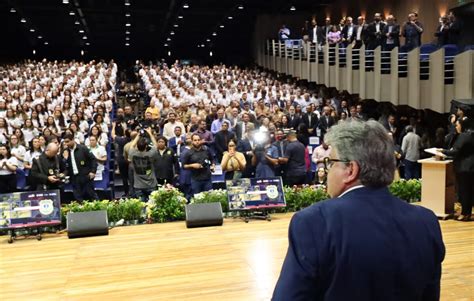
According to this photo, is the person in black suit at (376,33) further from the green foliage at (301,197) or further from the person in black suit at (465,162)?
the person in black suit at (465,162)

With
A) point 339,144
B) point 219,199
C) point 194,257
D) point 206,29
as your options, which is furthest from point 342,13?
point 339,144

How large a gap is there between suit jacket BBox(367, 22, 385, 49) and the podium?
286 inches

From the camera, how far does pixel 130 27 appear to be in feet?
98.6

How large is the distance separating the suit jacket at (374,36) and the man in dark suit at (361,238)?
1233 centimetres

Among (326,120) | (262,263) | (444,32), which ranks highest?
(444,32)

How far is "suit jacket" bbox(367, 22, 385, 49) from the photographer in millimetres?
13255

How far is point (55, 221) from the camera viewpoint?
6.36 m

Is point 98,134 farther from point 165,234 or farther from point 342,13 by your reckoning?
point 342,13

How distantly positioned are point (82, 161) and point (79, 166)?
3.4 inches

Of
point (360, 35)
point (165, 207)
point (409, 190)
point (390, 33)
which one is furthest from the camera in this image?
point (360, 35)

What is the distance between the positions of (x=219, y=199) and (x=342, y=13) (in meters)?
18.4

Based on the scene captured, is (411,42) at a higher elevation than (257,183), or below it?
higher

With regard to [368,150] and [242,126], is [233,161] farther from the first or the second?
[368,150]

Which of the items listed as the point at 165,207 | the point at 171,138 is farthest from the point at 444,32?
the point at 165,207
